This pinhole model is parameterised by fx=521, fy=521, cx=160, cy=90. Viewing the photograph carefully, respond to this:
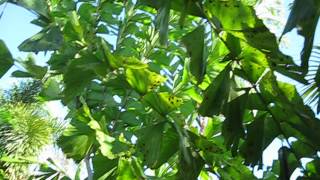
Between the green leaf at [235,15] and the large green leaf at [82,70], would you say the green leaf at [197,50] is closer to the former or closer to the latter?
the green leaf at [235,15]

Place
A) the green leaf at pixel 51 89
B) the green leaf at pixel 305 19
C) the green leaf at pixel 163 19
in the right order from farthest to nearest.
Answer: the green leaf at pixel 51 89 < the green leaf at pixel 163 19 < the green leaf at pixel 305 19

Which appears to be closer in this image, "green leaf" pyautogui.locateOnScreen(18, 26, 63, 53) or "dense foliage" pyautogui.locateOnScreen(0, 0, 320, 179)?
"dense foliage" pyautogui.locateOnScreen(0, 0, 320, 179)

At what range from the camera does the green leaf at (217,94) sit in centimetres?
112

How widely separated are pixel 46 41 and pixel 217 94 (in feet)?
1.58

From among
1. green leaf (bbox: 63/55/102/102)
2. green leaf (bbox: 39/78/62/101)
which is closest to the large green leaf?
green leaf (bbox: 63/55/102/102)

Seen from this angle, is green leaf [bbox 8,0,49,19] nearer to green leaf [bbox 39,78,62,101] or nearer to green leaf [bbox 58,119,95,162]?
green leaf [bbox 58,119,95,162]

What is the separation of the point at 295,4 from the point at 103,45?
1.45ft

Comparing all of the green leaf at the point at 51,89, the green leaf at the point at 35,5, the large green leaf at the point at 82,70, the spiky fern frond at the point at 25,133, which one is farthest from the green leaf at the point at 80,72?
the spiky fern frond at the point at 25,133

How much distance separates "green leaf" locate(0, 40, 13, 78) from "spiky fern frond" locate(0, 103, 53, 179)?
214 inches

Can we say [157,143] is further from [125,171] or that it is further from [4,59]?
[4,59]

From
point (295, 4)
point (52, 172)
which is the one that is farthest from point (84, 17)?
point (295, 4)

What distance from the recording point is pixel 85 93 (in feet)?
5.50

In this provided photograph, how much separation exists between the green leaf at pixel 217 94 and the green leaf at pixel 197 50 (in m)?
0.08

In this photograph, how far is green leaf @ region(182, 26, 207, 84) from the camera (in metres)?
1.05
